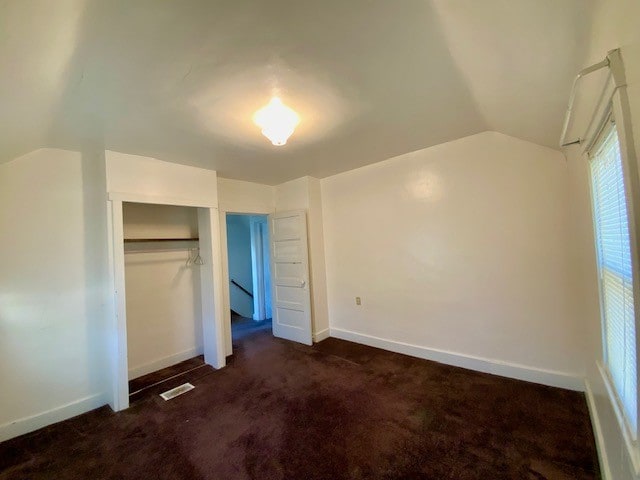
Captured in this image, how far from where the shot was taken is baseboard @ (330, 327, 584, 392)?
2.30 meters

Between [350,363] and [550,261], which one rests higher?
[550,261]

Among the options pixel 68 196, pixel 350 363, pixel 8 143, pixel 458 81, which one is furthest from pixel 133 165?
pixel 350 363

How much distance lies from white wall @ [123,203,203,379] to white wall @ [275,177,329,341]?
4.82 feet

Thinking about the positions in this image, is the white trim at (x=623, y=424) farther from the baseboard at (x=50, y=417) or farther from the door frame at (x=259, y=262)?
the door frame at (x=259, y=262)

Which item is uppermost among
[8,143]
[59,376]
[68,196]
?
[8,143]

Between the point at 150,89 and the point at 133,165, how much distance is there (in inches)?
54.1

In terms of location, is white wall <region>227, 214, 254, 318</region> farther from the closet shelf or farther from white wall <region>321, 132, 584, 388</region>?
white wall <region>321, 132, 584, 388</region>

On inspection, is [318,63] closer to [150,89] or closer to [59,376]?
[150,89]

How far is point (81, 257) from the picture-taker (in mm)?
2516

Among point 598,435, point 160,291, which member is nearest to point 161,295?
point 160,291

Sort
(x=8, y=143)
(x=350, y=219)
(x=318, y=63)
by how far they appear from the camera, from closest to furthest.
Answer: (x=318, y=63)
(x=8, y=143)
(x=350, y=219)

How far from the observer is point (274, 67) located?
1451mm

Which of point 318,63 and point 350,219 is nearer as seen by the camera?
point 318,63

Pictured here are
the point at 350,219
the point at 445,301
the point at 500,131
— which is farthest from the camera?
the point at 350,219
